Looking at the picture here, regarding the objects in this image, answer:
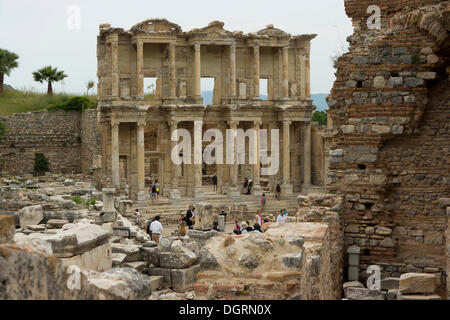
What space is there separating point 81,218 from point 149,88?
43.3m

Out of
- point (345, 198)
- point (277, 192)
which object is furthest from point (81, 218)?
point (277, 192)

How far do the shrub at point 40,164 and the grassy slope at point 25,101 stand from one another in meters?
5.11

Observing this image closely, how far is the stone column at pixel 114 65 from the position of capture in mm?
34875

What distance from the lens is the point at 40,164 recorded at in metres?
46.2

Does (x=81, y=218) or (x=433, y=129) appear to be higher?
(x=433, y=129)

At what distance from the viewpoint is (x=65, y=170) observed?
46.9 m

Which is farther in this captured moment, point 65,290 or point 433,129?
point 433,129

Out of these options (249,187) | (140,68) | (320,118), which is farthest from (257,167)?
(320,118)

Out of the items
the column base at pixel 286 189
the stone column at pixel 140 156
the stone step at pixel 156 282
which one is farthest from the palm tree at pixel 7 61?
the stone step at pixel 156 282

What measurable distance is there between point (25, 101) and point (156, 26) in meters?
20.9

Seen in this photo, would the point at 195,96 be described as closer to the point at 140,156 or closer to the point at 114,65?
the point at 140,156

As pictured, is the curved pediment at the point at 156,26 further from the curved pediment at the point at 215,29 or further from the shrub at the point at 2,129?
the shrub at the point at 2,129
